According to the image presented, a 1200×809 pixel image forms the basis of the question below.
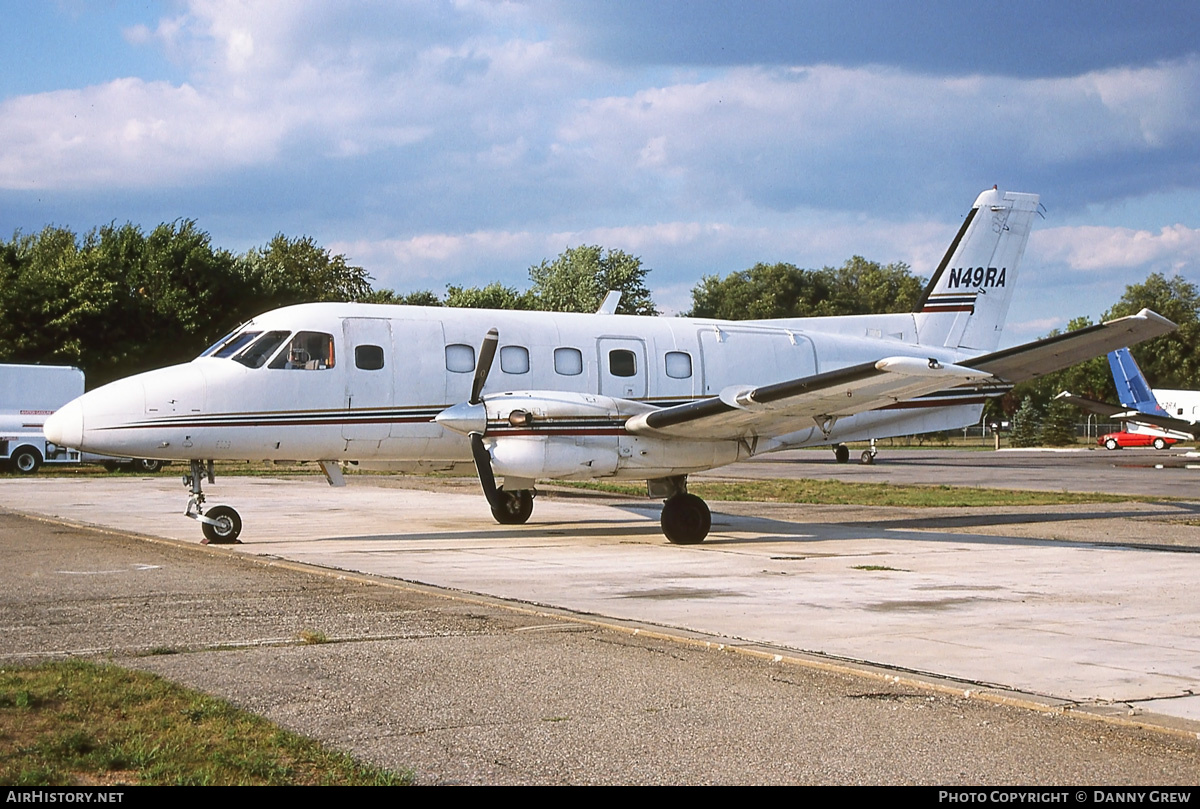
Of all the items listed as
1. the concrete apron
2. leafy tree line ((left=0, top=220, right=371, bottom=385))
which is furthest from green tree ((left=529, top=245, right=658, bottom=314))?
the concrete apron

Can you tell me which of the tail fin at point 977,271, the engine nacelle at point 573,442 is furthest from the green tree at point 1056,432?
the engine nacelle at point 573,442

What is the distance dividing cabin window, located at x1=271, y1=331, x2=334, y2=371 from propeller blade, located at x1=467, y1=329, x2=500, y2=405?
6.66 ft

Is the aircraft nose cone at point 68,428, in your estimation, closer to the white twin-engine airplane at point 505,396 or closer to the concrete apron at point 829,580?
the white twin-engine airplane at point 505,396

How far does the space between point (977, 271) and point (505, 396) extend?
31.3 ft

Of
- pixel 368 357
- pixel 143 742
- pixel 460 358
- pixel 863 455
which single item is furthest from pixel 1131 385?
pixel 143 742

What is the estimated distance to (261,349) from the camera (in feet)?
51.2

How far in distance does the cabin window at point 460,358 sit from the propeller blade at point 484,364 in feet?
1.29

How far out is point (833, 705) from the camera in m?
6.35

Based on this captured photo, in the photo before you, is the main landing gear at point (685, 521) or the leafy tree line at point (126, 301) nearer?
the main landing gear at point (685, 521)

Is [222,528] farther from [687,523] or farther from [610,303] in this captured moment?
[610,303]

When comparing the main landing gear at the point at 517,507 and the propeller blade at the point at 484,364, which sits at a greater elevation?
the propeller blade at the point at 484,364

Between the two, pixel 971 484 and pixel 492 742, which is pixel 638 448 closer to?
pixel 492 742

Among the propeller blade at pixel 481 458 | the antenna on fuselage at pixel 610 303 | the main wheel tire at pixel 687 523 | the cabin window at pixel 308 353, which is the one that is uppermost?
the antenna on fuselage at pixel 610 303

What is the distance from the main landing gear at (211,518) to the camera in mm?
15414
